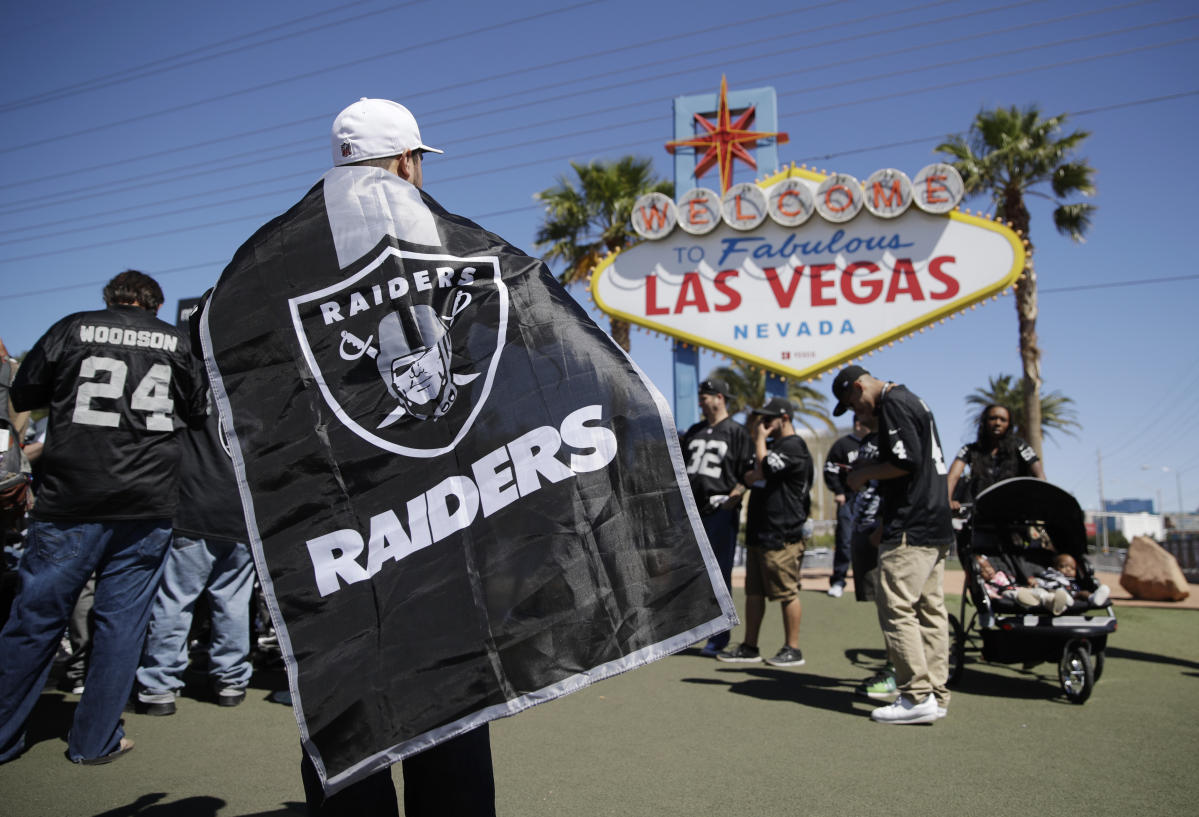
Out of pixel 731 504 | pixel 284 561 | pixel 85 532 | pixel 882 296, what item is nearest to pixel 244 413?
pixel 284 561

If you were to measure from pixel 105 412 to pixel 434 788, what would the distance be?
9.12 ft

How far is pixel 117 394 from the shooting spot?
3.94 metres

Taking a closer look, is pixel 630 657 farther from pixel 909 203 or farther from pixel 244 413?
pixel 909 203

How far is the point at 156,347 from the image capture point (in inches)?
160

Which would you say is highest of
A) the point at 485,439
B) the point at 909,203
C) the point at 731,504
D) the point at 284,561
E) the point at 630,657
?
the point at 909,203

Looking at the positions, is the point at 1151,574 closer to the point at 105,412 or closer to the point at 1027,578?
the point at 1027,578

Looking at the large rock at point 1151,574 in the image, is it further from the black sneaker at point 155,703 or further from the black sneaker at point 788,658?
the black sneaker at point 155,703

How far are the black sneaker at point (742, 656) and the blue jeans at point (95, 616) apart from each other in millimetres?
4249

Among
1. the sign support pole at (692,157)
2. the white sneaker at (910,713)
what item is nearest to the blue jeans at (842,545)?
the sign support pole at (692,157)

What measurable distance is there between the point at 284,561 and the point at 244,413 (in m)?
0.33

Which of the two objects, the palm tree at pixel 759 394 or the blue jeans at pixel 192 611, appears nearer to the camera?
the blue jeans at pixel 192 611

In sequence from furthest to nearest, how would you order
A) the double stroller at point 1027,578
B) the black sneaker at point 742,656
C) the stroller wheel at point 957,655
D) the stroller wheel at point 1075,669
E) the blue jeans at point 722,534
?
the blue jeans at point 722,534, the black sneaker at point 742,656, the stroller wheel at point 957,655, the double stroller at point 1027,578, the stroller wheel at point 1075,669

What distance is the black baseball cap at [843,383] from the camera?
5.35m

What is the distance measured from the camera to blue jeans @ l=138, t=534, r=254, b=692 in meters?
4.94
